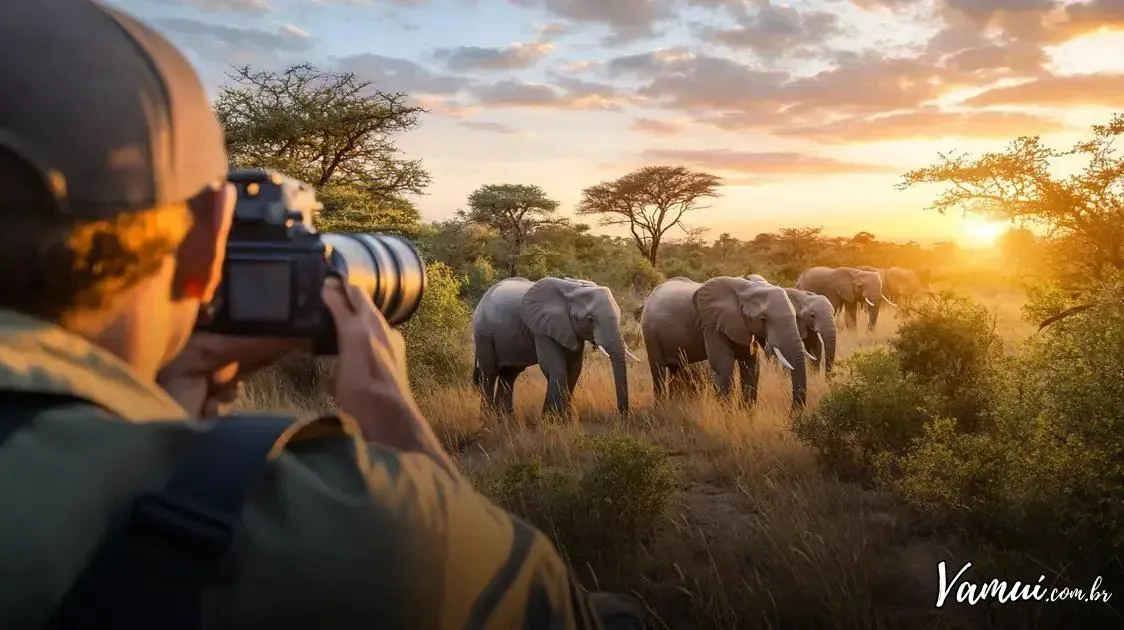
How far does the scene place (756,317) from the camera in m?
8.48

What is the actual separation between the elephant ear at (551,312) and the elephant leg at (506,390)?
0.96 m

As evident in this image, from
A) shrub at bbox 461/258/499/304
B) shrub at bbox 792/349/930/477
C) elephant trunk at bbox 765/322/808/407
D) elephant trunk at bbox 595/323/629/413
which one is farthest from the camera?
shrub at bbox 461/258/499/304

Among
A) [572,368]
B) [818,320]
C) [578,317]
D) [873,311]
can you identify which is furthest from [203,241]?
[873,311]

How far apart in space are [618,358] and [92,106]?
7.03 metres

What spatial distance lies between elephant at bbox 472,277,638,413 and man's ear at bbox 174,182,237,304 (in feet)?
22.2

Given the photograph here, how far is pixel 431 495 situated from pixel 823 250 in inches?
1523

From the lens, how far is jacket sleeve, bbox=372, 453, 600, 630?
2.27 ft

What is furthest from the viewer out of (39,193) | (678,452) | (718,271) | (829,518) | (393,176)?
(718,271)

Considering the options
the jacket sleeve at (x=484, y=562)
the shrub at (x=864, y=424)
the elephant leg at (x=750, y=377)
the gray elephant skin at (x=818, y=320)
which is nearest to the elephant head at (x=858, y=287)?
the gray elephant skin at (x=818, y=320)

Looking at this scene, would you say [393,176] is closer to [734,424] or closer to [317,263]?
[734,424]

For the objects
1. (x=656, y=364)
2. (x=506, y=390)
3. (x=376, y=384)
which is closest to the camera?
(x=376, y=384)

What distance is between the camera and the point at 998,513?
3.81 m

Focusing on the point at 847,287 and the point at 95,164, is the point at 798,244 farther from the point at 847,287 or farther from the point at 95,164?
the point at 95,164

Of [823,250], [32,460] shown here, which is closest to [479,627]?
[32,460]
